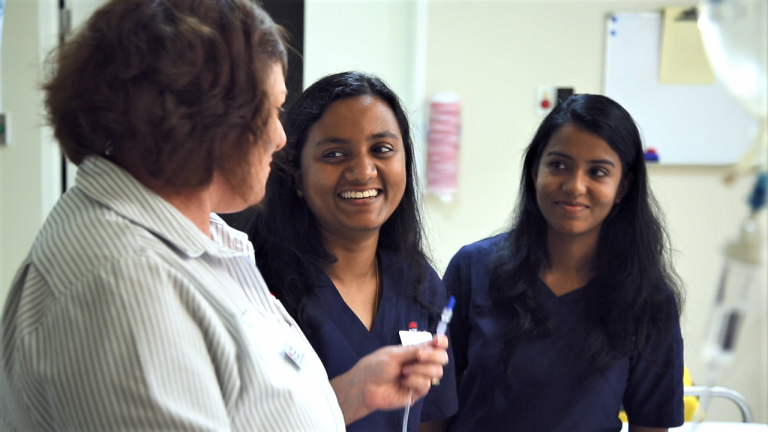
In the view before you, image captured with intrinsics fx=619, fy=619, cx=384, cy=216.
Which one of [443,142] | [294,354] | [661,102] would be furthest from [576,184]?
[661,102]

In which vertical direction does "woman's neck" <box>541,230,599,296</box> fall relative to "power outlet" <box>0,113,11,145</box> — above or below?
below

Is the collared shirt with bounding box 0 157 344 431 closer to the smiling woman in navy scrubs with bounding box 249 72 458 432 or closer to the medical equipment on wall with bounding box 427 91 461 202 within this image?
the smiling woman in navy scrubs with bounding box 249 72 458 432

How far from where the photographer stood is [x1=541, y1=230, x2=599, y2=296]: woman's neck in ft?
4.94

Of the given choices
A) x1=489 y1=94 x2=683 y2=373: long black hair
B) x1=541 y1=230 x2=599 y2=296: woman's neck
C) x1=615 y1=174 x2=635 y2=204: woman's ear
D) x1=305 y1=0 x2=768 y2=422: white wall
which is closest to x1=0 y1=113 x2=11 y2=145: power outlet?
x1=305 y1=0 x2=768 y2=422: white wall

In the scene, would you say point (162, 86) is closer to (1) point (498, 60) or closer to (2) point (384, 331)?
(2) point (384, 331)

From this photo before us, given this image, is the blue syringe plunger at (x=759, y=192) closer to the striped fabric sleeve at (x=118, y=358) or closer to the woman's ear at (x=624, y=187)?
the striped fabric sleeve at (x=118, y=358)

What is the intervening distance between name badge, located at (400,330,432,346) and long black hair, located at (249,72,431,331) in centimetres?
8

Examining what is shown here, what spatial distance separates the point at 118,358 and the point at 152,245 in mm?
128

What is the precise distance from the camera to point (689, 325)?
110 inches

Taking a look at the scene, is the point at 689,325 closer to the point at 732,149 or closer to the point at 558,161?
the point at 732,149

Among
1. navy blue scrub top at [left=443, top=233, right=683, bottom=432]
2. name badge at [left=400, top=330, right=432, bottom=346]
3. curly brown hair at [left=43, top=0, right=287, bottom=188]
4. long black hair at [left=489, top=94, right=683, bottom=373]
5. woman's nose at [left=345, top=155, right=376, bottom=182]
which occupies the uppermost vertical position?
curly brown hair at [left=43, top=0, right=287, bottom=188]

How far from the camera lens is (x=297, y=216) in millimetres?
1350

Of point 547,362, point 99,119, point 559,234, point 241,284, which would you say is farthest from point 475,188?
point 99,119

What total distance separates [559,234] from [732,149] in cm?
193
